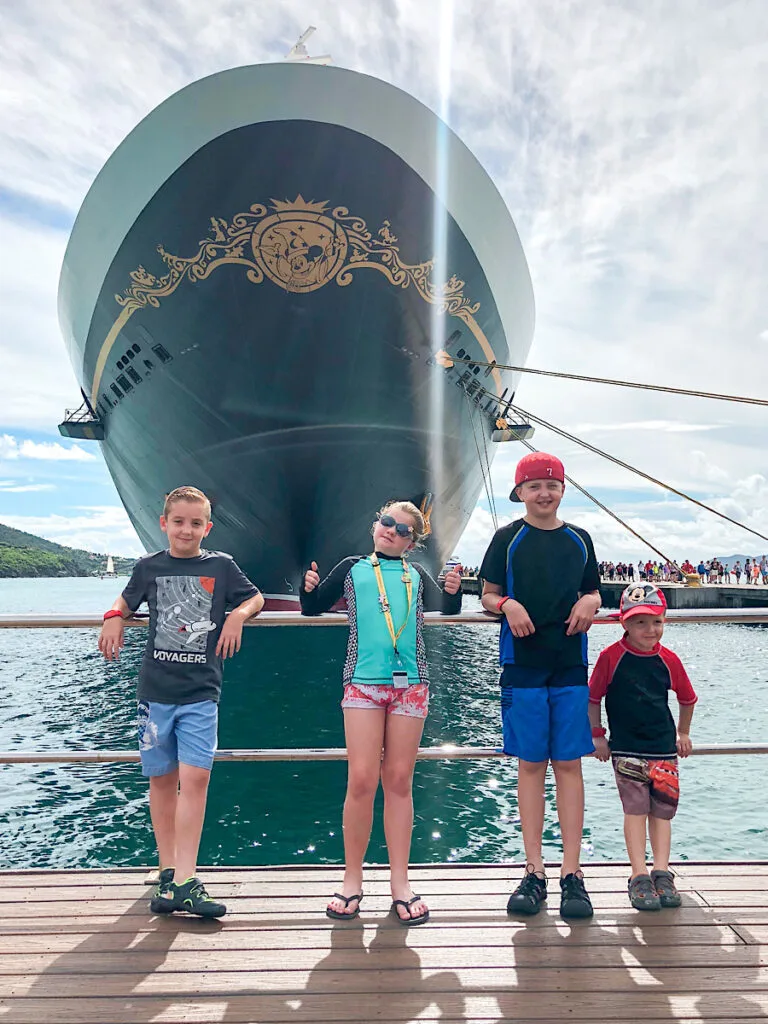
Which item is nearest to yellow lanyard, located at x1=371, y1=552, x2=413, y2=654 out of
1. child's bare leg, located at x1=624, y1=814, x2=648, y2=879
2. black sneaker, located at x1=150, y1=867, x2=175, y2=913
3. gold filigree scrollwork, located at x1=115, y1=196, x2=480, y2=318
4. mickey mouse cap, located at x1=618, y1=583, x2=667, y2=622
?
mickey mouse cap, located at x1=618, y1=583, x2=667, y2=622

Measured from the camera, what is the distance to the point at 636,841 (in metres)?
2.76

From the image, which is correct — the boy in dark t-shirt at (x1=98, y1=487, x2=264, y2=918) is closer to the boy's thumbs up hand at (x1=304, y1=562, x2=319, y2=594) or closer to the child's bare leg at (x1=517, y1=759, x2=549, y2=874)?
the boy's thumbs up hand at (x1=304, y1=562, x2=319, y2=594)

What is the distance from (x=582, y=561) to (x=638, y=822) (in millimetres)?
1039

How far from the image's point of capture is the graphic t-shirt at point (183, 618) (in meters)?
2.75

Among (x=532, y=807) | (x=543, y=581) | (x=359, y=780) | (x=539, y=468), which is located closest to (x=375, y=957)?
(x=359, y=780)

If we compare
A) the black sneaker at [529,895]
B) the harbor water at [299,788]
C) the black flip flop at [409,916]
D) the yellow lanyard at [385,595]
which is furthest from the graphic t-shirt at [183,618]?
the harbor water at [299,788]

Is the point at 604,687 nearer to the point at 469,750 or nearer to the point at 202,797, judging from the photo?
the point at 469,750

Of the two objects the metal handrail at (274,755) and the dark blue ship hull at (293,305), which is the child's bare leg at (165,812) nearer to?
the metal handrail at (274,755)

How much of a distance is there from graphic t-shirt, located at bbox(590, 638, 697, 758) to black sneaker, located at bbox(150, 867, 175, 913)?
69.4 inches

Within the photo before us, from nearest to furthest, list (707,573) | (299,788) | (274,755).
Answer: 1. (274,755)
2. (299,788)
3. (707,573)

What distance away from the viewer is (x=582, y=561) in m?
2.83

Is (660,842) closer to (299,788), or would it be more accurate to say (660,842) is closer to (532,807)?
(532,807)

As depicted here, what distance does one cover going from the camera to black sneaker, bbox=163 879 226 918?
8.47 ft

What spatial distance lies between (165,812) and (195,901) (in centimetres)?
38
